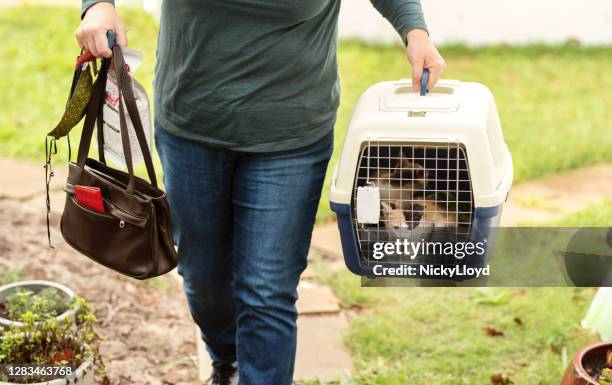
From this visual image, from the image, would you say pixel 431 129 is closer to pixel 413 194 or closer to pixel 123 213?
pixel 413 194

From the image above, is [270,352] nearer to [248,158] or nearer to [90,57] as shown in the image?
[248,158]

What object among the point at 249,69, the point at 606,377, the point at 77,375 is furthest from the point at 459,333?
the point at 249,69

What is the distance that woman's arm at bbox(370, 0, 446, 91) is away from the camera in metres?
2.13

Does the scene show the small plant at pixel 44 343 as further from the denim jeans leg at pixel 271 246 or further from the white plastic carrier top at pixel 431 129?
the white plastic carrier top at pixel 431 129

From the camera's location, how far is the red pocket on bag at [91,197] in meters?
2.09

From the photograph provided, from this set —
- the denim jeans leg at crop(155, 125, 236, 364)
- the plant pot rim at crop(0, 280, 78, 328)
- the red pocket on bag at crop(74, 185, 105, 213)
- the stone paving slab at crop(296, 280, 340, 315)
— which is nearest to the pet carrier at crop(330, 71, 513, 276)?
the denim jeans leg at crop(155, 125, 236, 364)

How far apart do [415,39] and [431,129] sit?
0.26 metres

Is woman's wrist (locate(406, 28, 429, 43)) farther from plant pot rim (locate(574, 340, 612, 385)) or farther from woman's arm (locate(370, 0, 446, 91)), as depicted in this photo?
plant pot rim (locate(574, 340, 612, 385))

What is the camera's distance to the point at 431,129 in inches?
79.2

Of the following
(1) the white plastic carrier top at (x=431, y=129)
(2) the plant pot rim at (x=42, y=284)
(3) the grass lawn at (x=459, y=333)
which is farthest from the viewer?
(3) the grass lawn at (x=459, y=333)

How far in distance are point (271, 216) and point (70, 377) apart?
0.71 metres

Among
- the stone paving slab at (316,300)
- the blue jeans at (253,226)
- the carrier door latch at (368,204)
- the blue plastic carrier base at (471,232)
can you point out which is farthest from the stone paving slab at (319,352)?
the carrier door latch at (368,204)

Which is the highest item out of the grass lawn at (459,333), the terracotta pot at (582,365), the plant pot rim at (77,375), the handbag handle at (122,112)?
the handbag handle at (122,112)

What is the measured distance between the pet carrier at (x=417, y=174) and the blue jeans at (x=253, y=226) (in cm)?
10
